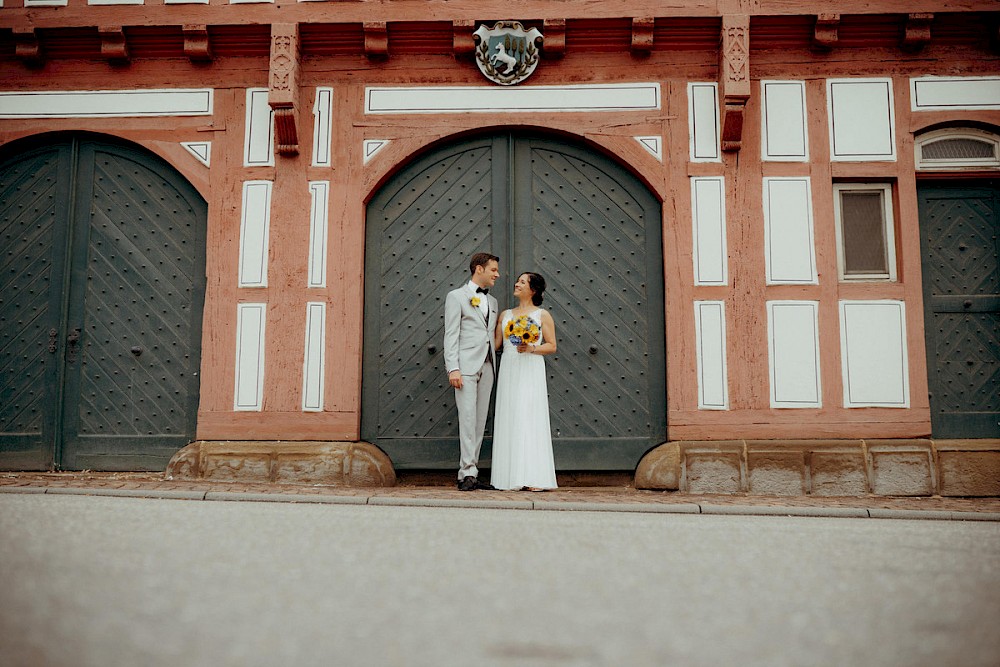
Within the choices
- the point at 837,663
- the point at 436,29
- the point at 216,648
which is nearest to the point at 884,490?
the point at 436,29

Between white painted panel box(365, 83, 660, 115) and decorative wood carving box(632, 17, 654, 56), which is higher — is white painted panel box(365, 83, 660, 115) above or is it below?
below

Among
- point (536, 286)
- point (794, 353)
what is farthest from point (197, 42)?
point (794, 353)

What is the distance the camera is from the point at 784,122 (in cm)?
998

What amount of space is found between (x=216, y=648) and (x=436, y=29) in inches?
329

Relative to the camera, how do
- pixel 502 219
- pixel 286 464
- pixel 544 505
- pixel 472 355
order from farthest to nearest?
1. pixel 502 219
2. pixel 286 464
3. pixel 472 355
4. pixel 544 505

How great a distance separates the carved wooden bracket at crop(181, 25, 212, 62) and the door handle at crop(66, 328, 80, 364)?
9.98 ft

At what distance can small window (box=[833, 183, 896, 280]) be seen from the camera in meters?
9.95

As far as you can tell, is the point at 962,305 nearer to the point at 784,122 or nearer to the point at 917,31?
the point at 784,122

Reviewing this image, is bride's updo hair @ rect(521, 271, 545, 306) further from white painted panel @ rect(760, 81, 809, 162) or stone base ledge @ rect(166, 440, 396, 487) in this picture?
white painted panel @ rect(760, 81, 809, 162)

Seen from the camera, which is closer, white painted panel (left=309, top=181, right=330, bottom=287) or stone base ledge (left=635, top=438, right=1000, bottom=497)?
stone base ledge (left=635, top=438, right=1000, bottom=497)

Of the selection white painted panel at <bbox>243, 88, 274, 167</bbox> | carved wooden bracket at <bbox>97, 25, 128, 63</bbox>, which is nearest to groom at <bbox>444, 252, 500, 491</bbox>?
white painted panel at <bbox>243, 88, 274, 167</bbox>

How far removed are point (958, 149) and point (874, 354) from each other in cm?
232

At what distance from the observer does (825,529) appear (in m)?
5.92

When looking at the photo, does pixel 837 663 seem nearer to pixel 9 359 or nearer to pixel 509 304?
pixel 509 304
